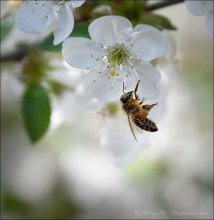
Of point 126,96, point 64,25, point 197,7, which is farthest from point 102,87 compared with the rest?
point 197,7

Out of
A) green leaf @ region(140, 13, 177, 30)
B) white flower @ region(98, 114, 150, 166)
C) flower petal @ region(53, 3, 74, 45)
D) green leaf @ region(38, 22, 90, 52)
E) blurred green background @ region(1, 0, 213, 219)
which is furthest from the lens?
blurred green background @ region(1, 0, 213, 219)

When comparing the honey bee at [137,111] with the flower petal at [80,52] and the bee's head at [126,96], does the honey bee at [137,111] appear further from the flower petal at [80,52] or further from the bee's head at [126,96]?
the flower petal at [80,52]

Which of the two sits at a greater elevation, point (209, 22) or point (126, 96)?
point (209, 22)

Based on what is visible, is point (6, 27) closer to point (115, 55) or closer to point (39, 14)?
point (39, 14)

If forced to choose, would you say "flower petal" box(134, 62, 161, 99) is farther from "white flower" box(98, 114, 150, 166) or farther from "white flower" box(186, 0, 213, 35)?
"white flower" box(98, 114, 150, 166)

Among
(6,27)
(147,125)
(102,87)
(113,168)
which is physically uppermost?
(6,27)

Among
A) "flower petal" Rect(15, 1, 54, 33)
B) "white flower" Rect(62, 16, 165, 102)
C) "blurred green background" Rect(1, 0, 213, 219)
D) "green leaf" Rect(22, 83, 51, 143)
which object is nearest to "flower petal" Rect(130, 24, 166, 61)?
"white flower" Rect(62, 16, 165, 102)
